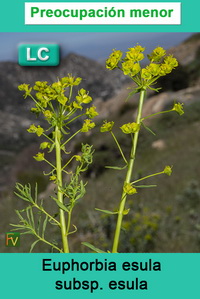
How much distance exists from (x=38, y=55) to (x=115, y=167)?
1.44 m

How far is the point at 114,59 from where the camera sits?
198 cm

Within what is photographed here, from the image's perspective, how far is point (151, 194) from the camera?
7562 millimetres

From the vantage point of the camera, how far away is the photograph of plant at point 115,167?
1959 mm

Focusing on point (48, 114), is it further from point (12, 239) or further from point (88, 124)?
point (12, 239)

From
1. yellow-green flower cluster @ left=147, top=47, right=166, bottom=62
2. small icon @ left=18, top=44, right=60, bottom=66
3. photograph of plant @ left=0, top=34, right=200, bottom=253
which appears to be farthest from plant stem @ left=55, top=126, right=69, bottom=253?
small icon @ left=18, top=44, right=60, bottom=66

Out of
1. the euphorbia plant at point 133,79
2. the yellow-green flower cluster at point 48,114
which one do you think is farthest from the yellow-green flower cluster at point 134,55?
the yellow-green flower cluster at point 48,114

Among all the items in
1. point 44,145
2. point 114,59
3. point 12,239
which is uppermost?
point 114,59

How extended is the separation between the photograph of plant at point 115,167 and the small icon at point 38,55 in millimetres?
136

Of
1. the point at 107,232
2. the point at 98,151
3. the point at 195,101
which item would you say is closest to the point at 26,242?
the point at 107,232

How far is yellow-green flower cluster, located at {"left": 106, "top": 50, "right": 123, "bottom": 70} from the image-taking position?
6.50 feet

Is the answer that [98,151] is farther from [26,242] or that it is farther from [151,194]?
[26,242]

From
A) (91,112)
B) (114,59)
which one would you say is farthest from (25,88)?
(114,59)

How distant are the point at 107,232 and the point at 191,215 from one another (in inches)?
57.6

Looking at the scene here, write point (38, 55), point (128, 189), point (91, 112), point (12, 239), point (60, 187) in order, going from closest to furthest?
1. point (128, 189)
2. point (60, 187)
3. point (91, 112)
4. point (12, 239)
5. point (38, 55)
